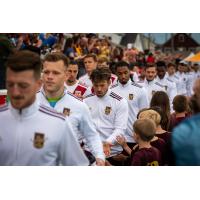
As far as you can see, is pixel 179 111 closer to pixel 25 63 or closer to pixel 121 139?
pixel 121 139

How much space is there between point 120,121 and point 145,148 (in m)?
0.63

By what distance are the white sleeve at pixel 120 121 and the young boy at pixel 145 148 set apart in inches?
17.5

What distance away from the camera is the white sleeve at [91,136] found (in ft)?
7.37

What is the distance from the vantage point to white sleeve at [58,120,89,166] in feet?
6.30

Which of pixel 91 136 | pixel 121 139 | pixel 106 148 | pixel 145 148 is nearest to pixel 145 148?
pixel 145 148

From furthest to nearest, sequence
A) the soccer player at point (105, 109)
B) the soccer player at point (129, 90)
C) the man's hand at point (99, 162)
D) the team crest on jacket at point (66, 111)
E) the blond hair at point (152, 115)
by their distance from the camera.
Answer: the soccer player at point (129, 90) → the soccer player at point (105, 109) → the blond hair at point (152, 115) → the team crest on jacket at point (66, 111) → the man's hand at point (99, 162)

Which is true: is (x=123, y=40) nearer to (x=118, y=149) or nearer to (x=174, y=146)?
(x=118, y=149)

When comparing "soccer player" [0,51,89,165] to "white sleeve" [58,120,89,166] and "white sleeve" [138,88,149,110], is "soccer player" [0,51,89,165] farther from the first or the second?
"white sleeve" [138,88,149,110]

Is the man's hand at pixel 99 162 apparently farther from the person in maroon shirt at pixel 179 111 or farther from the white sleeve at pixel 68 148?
the person in maroon shirt at pixel 179 111

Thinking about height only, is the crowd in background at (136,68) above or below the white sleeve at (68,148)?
above

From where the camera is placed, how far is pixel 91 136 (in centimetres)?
229

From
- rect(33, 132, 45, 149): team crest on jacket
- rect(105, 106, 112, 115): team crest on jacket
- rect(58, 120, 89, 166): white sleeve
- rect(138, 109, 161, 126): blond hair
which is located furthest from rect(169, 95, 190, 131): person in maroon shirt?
rect(33, 132, 45, 149): team crest on jacket

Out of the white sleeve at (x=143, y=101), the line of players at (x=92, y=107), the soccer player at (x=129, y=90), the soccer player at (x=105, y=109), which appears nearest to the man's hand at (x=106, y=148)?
the line of players at (x=92, y=107)

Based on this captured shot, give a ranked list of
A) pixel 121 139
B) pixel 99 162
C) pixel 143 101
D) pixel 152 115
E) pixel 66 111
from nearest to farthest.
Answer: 1. pixel 99 162
2. pixel 66 111
3. pixel 152 115
4. pixel 121 139
5. pixel 143 101
